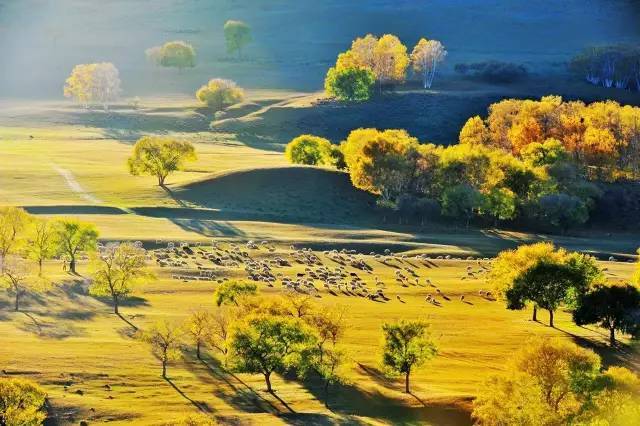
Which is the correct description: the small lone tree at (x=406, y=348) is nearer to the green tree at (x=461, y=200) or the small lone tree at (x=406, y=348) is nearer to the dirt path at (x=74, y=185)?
the green tree at (x=461, y=200)

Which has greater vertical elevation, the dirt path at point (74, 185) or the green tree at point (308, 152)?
the green tree at point (308, 152)

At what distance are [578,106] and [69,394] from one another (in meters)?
141

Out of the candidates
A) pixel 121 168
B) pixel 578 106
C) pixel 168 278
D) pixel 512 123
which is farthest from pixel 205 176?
pixel 578 106

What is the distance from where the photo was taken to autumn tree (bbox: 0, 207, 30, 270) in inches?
3413

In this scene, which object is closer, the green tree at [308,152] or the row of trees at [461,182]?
the row of trees at [461,182]

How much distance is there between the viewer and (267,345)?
60156 mm

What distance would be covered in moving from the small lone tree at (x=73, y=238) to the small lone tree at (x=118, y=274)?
10.5 m

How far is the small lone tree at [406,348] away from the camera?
202 feet

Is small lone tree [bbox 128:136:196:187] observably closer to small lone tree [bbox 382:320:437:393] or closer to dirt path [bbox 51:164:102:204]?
dirt path [bbox 51:164:102:204]

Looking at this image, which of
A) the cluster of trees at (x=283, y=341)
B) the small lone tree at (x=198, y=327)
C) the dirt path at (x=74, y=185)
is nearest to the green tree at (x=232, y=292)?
the cluster of trees at (x=283, y=341)

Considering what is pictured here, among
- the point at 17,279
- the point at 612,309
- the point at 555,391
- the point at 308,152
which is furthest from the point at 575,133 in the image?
the point at 555,391

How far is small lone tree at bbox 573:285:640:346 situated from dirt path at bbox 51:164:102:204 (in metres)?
74.0

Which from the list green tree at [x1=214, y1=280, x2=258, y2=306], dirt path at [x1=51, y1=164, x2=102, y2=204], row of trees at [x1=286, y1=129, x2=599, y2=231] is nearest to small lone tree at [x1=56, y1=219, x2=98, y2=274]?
green tree at [x1=214, y1=280, x2=258, y2=306]

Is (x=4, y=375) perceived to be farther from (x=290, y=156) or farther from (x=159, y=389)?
(x=290, y=156)
